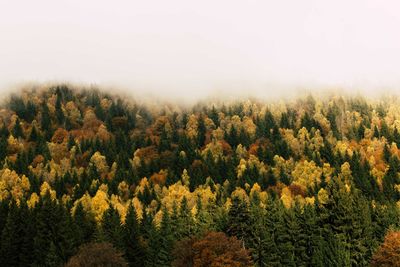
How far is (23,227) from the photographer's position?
84.9 meters

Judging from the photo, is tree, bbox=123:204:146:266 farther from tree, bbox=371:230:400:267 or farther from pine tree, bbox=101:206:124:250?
tree, bbox=371:230:400:267

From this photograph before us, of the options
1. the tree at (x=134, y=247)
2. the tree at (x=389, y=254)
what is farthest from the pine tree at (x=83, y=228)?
the tree at (x=389, y=254)

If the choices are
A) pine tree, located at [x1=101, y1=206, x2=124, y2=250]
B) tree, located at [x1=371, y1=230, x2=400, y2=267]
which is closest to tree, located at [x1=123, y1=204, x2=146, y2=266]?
pine tree, located at [x1=101, y1=206, x2=124, y2=250]

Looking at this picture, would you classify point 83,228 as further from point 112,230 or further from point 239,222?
point 239,222

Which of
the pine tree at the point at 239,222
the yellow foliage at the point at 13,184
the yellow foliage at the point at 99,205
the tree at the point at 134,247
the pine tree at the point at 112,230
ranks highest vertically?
the pine tree at the point at 239,222

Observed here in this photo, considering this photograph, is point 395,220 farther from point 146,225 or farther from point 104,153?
point 104,153

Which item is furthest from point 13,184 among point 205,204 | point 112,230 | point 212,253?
point 212,253

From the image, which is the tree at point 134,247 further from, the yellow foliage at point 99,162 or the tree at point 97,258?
the yellow foliage at point 99,162

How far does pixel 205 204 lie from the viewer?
422ft

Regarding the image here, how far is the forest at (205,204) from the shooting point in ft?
253

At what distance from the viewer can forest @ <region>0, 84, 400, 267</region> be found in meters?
77.2

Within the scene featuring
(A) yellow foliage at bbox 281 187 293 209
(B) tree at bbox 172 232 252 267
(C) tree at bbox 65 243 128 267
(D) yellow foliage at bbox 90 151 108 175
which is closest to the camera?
(C) tree at bbox 65 243 128 267

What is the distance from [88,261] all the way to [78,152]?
143007 millimetres

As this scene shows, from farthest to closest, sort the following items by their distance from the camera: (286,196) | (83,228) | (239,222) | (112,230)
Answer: (286,196) < (83,228) < (112,230) < (239,222)
